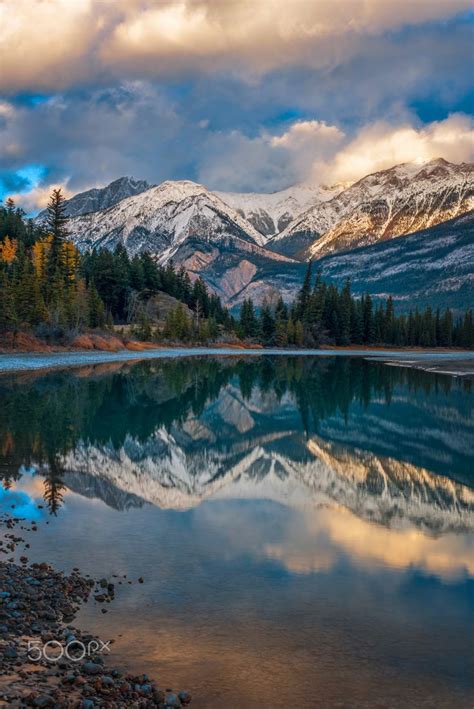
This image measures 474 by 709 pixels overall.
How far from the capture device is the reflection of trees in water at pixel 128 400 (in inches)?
940

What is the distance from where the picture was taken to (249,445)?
90.0 ft

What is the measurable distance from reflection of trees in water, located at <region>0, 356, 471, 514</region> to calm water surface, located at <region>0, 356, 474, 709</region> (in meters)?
0.23

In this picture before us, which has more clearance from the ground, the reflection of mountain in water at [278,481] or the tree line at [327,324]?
the tree line at [327,324]

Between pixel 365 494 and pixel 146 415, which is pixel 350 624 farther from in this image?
pixel 146 415

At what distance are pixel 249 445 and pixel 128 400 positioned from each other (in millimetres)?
16137

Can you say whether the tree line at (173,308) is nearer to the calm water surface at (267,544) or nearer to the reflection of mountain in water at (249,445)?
the reflection of mountain in water at (249,445)

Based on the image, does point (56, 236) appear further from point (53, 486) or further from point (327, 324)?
point (53, 486)

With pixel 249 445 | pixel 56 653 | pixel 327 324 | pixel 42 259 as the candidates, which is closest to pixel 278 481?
pixel 249 445

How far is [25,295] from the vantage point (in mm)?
82625

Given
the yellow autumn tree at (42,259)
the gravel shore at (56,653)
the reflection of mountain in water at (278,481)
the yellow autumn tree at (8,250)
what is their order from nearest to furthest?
the gravel shore at (56,653) < the reflection of mountain in water at (278,481) < the yellow autumn tree at (42,259) < the yellow autumn tree at (8,250)

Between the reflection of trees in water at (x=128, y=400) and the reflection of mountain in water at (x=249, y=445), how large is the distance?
113mm

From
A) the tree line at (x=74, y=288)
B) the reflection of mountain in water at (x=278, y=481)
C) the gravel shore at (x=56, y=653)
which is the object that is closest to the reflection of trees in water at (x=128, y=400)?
the reflection of mountain in water at (x=278, y=481)

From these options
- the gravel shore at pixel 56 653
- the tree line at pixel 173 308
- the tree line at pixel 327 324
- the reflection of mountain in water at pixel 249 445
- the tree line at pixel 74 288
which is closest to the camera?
the gravel shore at pixel 56 653

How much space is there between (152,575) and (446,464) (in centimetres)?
1558
